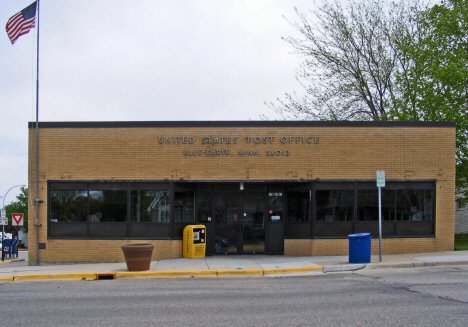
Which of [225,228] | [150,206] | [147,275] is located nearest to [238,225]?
[225,228]

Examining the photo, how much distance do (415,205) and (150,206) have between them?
30.5ft

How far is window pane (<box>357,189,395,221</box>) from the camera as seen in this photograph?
16578mm

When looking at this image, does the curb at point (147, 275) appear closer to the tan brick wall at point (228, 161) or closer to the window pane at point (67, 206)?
the tan brick wall at point (228, 161)

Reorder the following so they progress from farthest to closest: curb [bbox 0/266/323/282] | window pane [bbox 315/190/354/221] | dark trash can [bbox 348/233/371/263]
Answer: window pane [bbox 315/190/354/221] → dark trash can [bbox 348/233/371/263] → curb [bbox 0/266/323/282]

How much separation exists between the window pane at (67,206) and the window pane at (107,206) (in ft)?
1.00

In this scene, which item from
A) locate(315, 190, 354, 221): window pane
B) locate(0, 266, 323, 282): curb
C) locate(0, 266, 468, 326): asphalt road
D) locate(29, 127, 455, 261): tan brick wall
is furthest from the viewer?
locate(315, 190, 354, 221): window pane

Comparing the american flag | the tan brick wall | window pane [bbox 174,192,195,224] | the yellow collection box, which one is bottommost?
the yellow collection box

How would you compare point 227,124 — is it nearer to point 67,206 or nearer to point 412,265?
point 67,206

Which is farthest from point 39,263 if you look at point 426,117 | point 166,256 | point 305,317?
point 426,117

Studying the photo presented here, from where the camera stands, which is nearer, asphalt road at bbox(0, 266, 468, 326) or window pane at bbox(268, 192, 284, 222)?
asphalt road at bbox(0, 266, 468, 326)

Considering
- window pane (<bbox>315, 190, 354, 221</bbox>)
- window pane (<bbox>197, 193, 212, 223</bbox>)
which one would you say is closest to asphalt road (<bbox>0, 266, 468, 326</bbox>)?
window pane (<bbox>315, 190, 354, 221</bbox>)

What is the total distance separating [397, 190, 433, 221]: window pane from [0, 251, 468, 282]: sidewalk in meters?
1.34

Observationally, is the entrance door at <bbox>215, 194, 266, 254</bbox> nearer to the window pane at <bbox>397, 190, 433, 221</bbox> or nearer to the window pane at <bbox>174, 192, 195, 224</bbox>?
the window pane at <bbox>174, 192, 195, 224</bbox>

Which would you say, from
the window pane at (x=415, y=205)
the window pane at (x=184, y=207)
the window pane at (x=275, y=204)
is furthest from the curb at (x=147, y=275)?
the window pane at (x=415, y=205)
